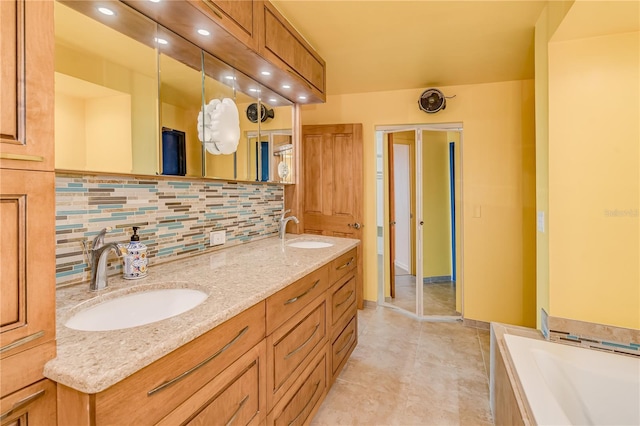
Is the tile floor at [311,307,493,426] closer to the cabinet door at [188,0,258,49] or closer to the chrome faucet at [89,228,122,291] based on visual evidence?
the chrome faucet at [89,228,122,291]

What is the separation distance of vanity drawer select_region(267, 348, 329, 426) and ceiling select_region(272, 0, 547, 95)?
2.03 metres

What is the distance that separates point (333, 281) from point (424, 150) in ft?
6.61

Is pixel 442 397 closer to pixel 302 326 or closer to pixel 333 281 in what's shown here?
pixel 333 281

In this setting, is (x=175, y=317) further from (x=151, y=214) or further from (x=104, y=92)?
(x=104, y=92)

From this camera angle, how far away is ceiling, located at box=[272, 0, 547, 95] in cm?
179

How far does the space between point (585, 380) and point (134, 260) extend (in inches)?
86.1

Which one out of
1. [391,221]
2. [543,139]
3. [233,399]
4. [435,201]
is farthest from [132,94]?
[435,201]

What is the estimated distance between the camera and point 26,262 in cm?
64

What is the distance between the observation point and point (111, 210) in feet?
4.25

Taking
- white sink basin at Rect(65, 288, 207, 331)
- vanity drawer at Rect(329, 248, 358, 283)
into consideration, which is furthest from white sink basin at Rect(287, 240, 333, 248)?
white sink basin at Rect(65, 288, 207, 331)

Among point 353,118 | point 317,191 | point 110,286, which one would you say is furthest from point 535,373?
point 353,118

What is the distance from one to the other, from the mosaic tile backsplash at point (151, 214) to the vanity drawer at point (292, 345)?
730 millimetres

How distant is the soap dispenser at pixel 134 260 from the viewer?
1.27 m

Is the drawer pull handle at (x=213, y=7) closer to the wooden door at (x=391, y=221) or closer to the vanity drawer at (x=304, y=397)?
the vanity drawer at (x=304, y=397)
